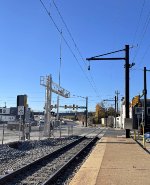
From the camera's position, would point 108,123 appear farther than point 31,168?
Yes

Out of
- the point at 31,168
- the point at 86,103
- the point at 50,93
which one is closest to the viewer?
the point at 31,168

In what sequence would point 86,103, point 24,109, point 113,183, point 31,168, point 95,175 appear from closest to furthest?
1. point 113,183
2. point 95,175
3. point 31,168
4. point 24,109
5. point 86,103

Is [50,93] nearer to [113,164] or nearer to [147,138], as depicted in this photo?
[147,138]

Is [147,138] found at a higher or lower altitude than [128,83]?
lower

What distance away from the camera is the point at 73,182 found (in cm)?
1313

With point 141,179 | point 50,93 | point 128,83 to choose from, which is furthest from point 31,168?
point 50,93

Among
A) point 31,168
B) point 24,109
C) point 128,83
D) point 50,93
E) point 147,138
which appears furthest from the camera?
point 50,93

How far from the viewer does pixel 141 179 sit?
1318 cm

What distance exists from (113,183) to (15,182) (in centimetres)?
287

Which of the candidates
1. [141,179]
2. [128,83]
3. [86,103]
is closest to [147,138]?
[128,83]

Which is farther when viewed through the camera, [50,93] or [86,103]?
[86,103]

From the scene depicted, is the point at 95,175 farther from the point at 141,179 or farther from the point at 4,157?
the point at 4,157

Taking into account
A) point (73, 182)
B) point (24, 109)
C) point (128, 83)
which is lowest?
point (73, 182)

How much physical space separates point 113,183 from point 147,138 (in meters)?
25.8
